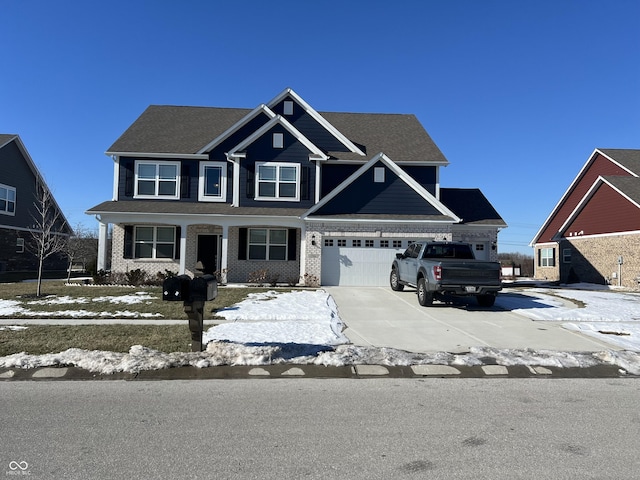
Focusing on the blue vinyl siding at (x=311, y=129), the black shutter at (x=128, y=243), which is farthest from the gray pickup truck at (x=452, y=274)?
the black shutter at (x=128, y=243)

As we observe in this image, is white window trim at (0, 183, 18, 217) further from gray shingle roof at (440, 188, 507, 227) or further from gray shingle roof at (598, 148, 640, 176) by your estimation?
gray shingle roof at (598, 148, 640, 176)

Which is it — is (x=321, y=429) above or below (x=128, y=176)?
below

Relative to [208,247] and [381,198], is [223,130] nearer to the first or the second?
[208,247]

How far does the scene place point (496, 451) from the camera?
155 inches

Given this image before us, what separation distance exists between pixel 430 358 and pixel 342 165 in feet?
49.2

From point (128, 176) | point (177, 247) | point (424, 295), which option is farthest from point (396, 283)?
Answer: point (128, 176)

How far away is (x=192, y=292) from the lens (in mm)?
6512

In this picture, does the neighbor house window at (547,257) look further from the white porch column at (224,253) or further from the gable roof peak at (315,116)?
the white porch column at (224,253)

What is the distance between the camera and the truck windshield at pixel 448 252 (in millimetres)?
13617

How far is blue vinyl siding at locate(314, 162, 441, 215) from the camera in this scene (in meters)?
18.8

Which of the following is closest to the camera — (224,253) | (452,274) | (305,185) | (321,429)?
(321,429)

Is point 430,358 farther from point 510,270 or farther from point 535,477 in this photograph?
point 510,270

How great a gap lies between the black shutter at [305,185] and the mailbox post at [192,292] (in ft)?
44.0

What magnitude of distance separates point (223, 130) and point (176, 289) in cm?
1752
